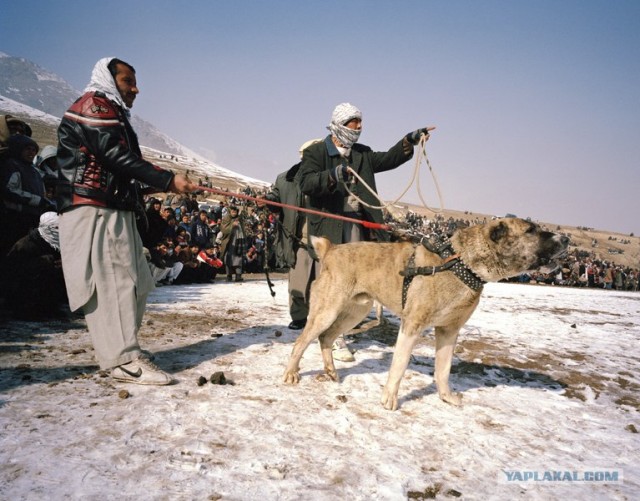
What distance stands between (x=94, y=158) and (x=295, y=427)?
2.98 metres

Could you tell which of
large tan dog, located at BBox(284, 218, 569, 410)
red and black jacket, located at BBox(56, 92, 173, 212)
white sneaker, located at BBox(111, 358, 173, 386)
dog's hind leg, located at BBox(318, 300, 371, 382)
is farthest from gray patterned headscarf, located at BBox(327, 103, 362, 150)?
white sneaker, located at BBox(111, 358, 173, 386)

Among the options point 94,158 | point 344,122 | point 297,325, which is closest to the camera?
point 94,158

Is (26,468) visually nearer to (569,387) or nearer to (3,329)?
(3,329)

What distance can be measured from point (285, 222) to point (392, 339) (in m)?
2.73

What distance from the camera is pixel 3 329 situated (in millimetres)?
5043

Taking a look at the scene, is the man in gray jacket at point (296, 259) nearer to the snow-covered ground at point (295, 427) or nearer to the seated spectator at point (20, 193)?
the snow-covered ground at point (295, 427)

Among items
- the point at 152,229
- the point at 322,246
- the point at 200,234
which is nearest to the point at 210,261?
the point at 200,234

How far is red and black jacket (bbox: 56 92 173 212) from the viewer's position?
3.39 meters

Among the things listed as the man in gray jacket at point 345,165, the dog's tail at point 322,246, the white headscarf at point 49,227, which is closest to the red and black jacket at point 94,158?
the dog's tail at point 322,246

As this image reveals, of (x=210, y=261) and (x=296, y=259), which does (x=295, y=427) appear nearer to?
(x=296, y=259)

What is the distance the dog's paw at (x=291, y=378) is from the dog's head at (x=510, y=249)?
6.86ft

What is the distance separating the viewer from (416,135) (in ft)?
16.0

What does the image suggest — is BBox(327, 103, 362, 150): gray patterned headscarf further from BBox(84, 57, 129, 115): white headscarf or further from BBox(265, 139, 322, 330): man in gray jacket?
BBox(84, 57, 129, 115): white headscarf

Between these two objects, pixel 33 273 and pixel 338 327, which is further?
pixel 33 273
